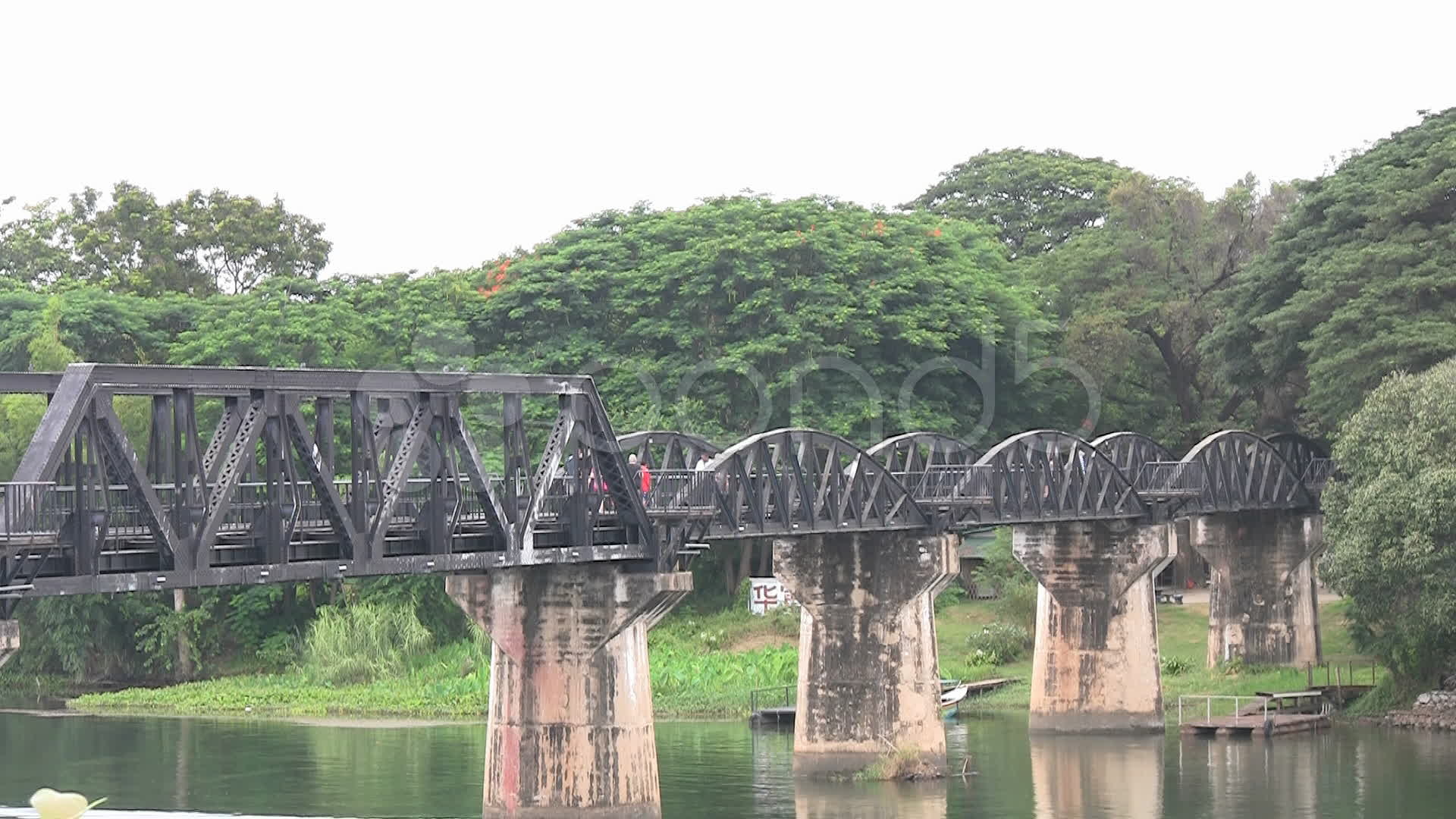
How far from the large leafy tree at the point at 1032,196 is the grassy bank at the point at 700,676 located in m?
27.0

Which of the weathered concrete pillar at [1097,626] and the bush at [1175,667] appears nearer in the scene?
the weathered concrete pillar at [1097,626]

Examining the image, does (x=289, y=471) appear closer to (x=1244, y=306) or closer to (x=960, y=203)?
(x=1244, y=306)

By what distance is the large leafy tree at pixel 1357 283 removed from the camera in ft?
226

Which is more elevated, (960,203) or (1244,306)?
(960,203)

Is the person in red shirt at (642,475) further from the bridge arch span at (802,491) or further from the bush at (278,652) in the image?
the bush at (278,652)

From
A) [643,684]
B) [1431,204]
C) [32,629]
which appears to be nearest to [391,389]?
[643,684]

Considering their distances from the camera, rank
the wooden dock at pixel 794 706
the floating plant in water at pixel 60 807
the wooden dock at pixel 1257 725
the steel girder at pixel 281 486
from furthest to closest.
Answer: the wooden dock at pixel 794 706
the wooden dock at pixel 1257 725
the steel girder at pixel 281 486
the floating plant in water at pixel 60 807

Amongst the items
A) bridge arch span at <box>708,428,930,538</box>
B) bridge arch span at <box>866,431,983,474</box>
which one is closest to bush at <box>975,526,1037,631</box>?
bridge arch span at <box>866,431,983,474</box>

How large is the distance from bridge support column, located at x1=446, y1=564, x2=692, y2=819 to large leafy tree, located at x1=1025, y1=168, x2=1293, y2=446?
47980mm

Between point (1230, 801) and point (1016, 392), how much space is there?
37748mm

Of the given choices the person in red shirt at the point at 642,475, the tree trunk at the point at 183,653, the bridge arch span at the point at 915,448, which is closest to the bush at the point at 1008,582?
the bridge arch span at the point at 915,448

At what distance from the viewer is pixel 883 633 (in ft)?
167

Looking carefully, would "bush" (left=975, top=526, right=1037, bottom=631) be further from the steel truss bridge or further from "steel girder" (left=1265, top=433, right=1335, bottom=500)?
the steel truss bridge

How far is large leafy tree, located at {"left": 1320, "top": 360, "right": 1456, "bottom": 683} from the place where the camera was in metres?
57.0
